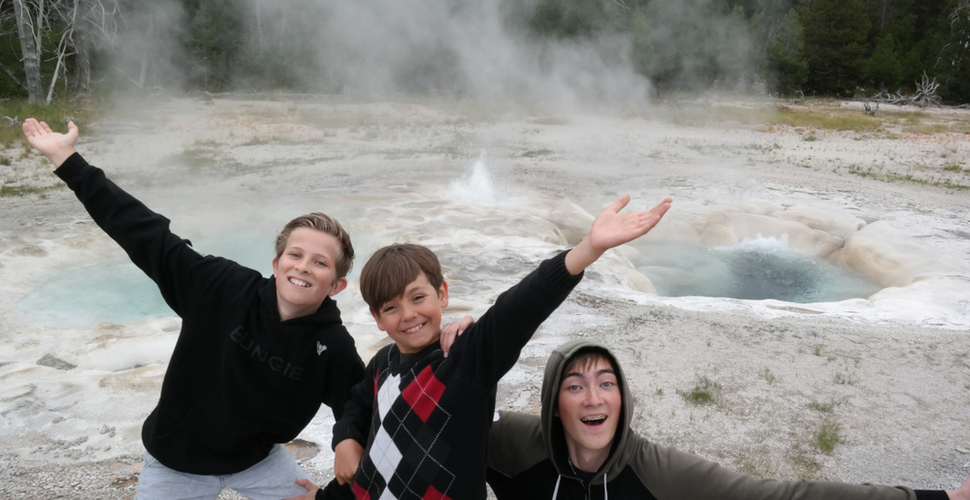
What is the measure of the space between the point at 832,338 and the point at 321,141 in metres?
8.78

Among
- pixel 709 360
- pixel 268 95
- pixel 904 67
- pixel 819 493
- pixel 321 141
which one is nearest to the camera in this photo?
pixel 819 493

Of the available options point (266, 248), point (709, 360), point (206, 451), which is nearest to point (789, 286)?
point (709, 360)

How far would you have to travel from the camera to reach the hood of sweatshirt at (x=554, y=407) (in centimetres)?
138

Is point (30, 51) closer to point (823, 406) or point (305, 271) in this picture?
point (305, 271)

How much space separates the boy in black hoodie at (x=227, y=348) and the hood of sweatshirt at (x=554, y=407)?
0.48 m

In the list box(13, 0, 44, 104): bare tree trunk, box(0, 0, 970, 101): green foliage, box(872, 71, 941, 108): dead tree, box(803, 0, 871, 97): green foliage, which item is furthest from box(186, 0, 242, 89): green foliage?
box(803, 0, 871, 97): green foliage

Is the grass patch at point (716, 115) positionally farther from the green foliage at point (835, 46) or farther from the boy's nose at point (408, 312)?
the boy's nose at point (408, 312)

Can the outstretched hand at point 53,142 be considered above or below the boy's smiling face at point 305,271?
above

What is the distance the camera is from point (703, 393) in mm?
3086

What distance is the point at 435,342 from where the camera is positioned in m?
1.35

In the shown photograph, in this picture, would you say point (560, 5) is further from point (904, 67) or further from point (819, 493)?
point (904, 67)

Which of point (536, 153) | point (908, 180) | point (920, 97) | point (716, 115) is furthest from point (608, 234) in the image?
point (920, 97)

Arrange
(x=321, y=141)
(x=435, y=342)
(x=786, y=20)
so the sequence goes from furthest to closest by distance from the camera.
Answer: (x=786, y=20) < (x=321, y=141) < (x=435, y=342)

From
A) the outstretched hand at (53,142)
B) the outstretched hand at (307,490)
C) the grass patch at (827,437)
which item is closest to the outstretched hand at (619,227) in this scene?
the outstretched hand at (307,490)
